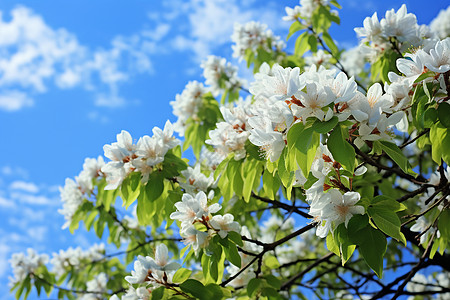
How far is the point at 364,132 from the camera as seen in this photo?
140cm

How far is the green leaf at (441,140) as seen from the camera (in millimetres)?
1580

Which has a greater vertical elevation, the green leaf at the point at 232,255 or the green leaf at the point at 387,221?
the green leaf at the point at 232,255

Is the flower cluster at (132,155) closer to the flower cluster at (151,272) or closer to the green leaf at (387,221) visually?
the flower cluster at (151,272)

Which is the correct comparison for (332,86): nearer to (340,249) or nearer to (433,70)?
(433,70)

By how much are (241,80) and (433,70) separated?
2761 mm

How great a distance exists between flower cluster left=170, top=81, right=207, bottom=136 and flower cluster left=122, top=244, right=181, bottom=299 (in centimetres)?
166

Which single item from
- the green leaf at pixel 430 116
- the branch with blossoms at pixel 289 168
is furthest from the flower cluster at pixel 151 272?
the green leaf at pixel 430 116

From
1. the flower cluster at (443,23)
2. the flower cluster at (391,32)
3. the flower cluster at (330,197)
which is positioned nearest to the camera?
the flower cluster at (330,197)

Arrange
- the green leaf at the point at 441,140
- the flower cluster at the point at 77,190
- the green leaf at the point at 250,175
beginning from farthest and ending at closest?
1. the flower cluster at the point at 77,190
2. the green leaf at the point at 250,175
3. the green leaf at the point at 441,140

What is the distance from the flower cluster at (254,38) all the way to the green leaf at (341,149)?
2.79 metres

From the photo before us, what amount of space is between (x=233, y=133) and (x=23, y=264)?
2700 millimetres

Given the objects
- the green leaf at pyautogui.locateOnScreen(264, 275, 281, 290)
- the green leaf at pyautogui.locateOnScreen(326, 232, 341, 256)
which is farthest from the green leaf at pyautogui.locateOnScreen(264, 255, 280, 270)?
the green leaf at pyautogui.locateOnScreen(326, 232, 341, 256)

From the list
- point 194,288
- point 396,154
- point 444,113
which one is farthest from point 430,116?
point 194,288

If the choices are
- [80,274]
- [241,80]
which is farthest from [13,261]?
[241,80]
